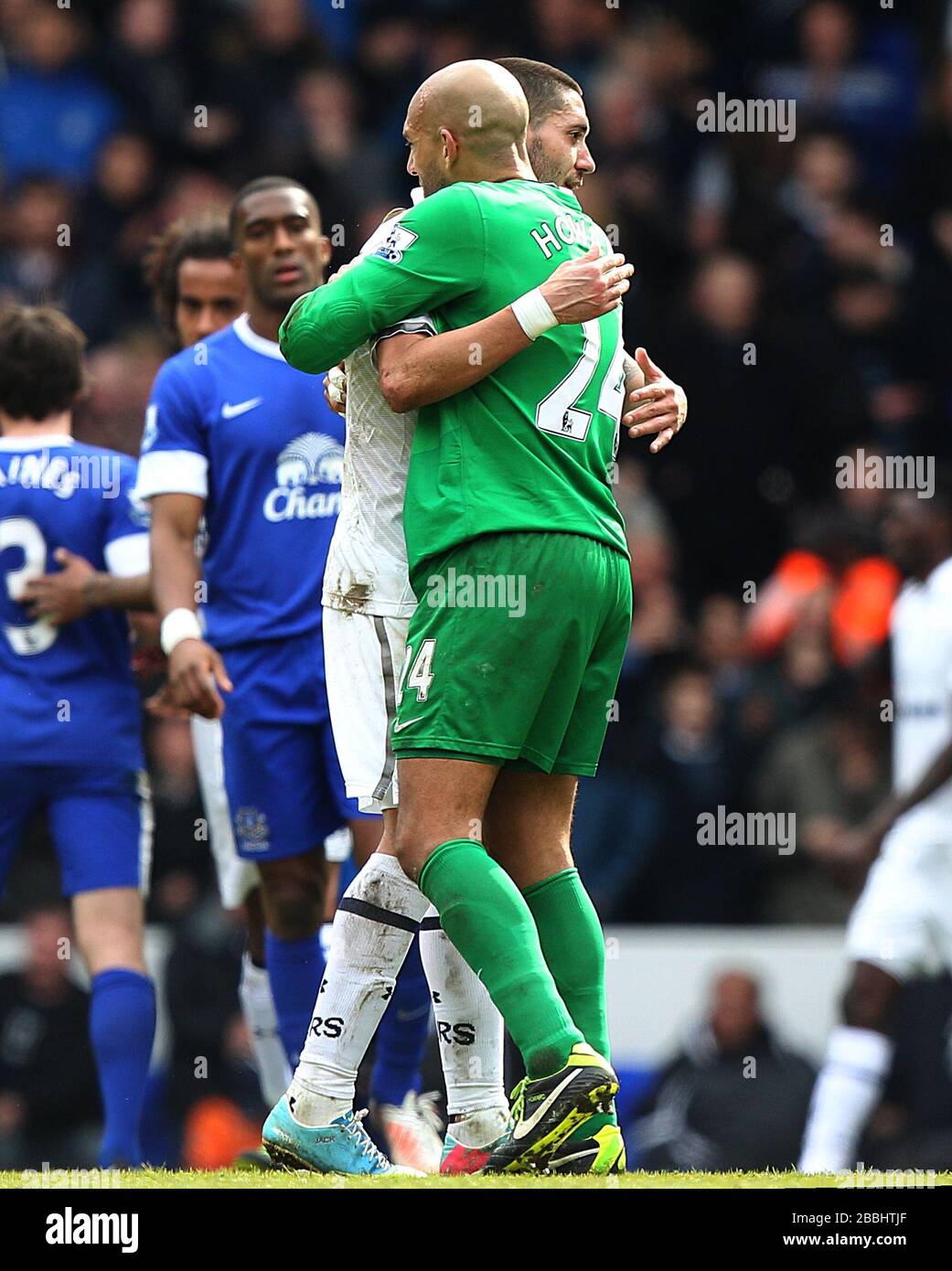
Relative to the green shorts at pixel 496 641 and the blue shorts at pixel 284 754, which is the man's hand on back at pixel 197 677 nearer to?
the blue shorts at pixel 284 754

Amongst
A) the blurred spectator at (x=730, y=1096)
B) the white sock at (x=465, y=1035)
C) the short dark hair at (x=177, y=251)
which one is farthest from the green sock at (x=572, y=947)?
the blurred spectator at (x=730, y=1096)

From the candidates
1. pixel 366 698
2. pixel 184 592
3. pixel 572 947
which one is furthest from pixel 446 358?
pixel 184 592

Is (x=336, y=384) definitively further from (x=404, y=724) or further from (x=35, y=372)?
(x=35, y=372)

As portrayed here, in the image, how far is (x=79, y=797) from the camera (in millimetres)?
6059

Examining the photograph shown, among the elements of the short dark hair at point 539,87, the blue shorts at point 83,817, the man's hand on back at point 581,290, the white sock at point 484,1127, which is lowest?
the white sock at point 484,1127

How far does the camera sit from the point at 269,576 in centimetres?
598

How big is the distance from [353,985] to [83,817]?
1906 millimetres

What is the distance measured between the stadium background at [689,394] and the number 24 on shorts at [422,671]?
496 cm

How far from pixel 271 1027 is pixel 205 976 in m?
2.32

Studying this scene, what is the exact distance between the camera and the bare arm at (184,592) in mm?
5582

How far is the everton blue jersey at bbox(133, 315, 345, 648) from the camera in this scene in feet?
19.6

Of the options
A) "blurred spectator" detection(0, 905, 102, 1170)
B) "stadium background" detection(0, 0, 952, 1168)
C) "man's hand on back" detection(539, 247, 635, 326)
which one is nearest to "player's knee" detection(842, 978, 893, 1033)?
"stadium background" detection(0, 0, 952, 1168)
